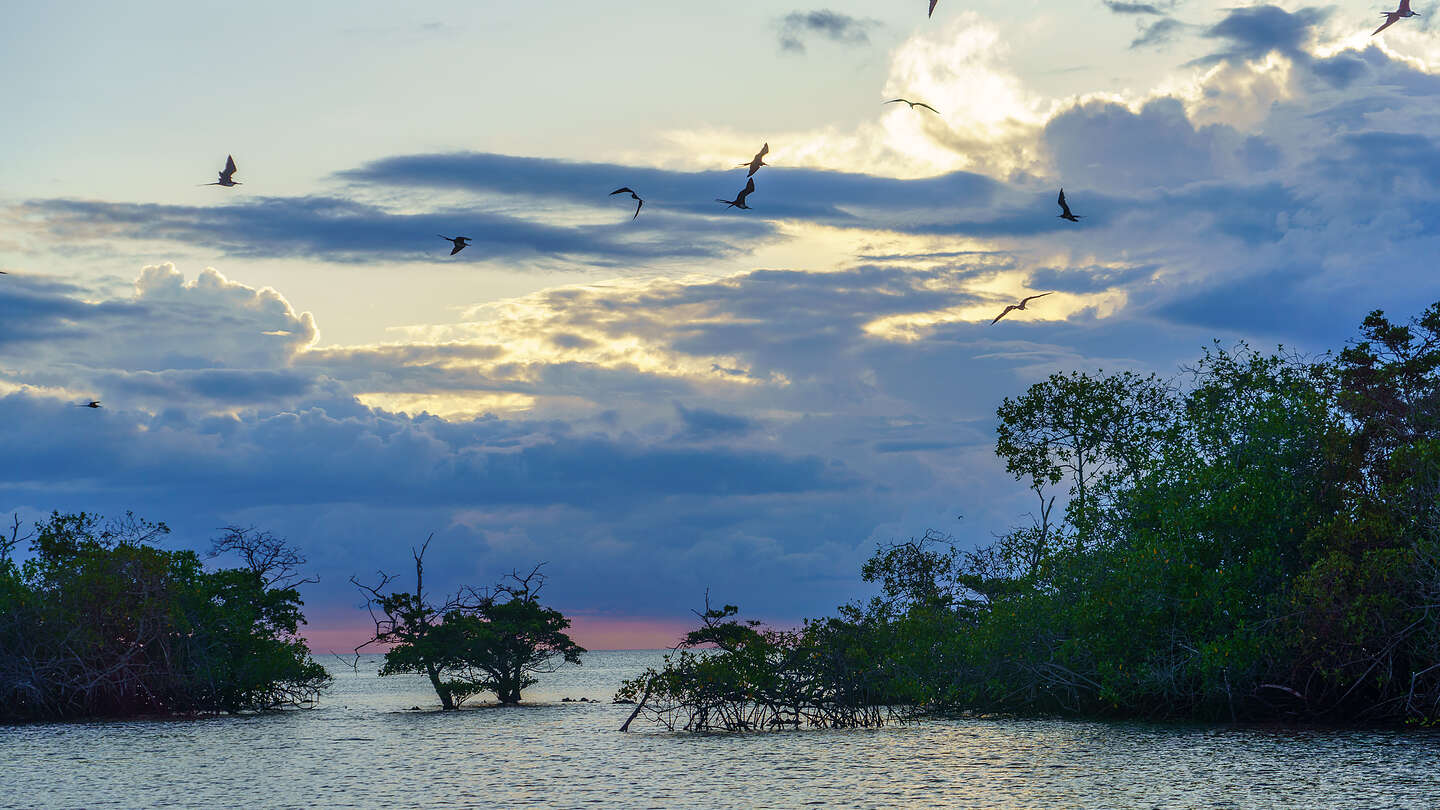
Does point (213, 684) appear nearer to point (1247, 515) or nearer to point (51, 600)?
point (51, 600)

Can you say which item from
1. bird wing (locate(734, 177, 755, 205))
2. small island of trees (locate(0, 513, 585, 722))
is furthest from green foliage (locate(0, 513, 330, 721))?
bird wing (locate(734, 177, 755, 205))

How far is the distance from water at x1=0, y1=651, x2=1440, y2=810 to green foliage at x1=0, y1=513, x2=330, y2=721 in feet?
8.34

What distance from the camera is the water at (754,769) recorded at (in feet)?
82.2

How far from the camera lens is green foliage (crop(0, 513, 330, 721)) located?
45.9 meters

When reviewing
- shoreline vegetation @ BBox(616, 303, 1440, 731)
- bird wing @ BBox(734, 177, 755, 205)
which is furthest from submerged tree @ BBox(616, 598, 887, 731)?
bird wing @ BBox(734, 177, 755, 205)

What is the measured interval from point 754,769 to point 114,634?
95.6 ft

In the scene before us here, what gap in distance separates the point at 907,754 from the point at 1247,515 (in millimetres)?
11651

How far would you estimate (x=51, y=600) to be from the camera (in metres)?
46.4

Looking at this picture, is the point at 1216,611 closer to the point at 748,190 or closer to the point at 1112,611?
the point at 1112,611

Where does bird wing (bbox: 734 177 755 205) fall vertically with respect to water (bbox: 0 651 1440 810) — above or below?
above

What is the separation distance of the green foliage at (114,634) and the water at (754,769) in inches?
100

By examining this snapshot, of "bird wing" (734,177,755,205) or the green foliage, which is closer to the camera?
"bird wing" (734,177,755,205)

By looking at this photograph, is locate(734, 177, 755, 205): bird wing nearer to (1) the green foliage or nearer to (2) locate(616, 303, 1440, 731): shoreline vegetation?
(2) locate(616, 303, 1440, 731): shoreline vegetation

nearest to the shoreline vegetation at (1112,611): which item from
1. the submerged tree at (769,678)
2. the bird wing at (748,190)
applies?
the submerged tree at (769,678)
